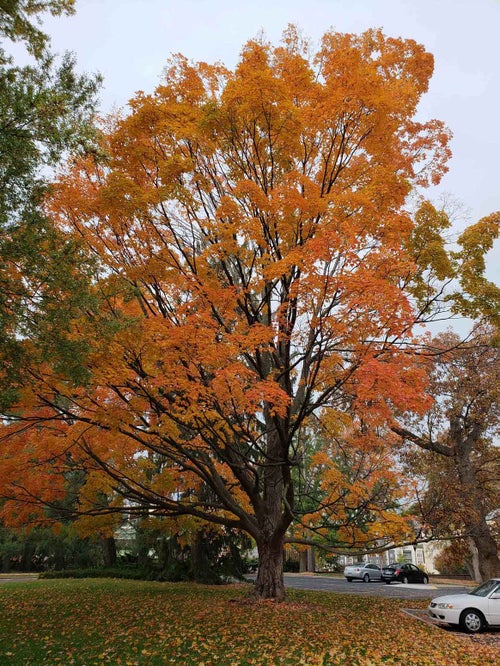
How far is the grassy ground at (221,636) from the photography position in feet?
20.3

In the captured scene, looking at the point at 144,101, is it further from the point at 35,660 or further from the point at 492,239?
the point at 35,660

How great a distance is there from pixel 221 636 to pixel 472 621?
17.9 feet

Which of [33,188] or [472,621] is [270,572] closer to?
[472,621]

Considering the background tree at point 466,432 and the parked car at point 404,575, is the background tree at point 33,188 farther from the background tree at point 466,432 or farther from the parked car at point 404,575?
the parked car at point 404,575

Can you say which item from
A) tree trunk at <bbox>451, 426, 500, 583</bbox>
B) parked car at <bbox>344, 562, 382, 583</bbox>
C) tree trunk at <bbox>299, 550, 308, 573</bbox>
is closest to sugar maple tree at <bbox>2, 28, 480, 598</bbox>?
tree trunk at <bbox>451, 426, 500, 583</bbox>

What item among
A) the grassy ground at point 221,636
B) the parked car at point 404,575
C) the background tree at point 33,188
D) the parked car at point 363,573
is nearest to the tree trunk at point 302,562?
the parked car at point 363,573

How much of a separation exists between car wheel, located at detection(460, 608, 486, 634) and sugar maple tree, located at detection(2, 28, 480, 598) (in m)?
2.36

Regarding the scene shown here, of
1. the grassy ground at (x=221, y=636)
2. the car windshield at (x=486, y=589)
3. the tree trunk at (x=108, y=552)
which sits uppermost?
the tree trunk at (x=108, y=552)

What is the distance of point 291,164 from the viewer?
9.41 metres

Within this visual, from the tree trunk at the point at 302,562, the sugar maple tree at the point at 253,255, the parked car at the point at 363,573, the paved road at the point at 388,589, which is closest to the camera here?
the sugar maple tree at the point at 253,255

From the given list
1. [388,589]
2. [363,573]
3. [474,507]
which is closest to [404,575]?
[363,573]

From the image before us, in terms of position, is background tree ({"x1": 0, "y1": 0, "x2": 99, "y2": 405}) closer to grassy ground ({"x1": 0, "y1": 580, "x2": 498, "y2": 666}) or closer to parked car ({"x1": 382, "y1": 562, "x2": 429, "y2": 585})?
grassy ground ({"x1": 0, "y1": 580, "x2": 498, "y2": 666})

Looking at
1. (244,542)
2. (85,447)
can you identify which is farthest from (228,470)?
(244,542)

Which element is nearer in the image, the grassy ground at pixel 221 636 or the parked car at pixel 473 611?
the grassy ground at pixel 221 636
